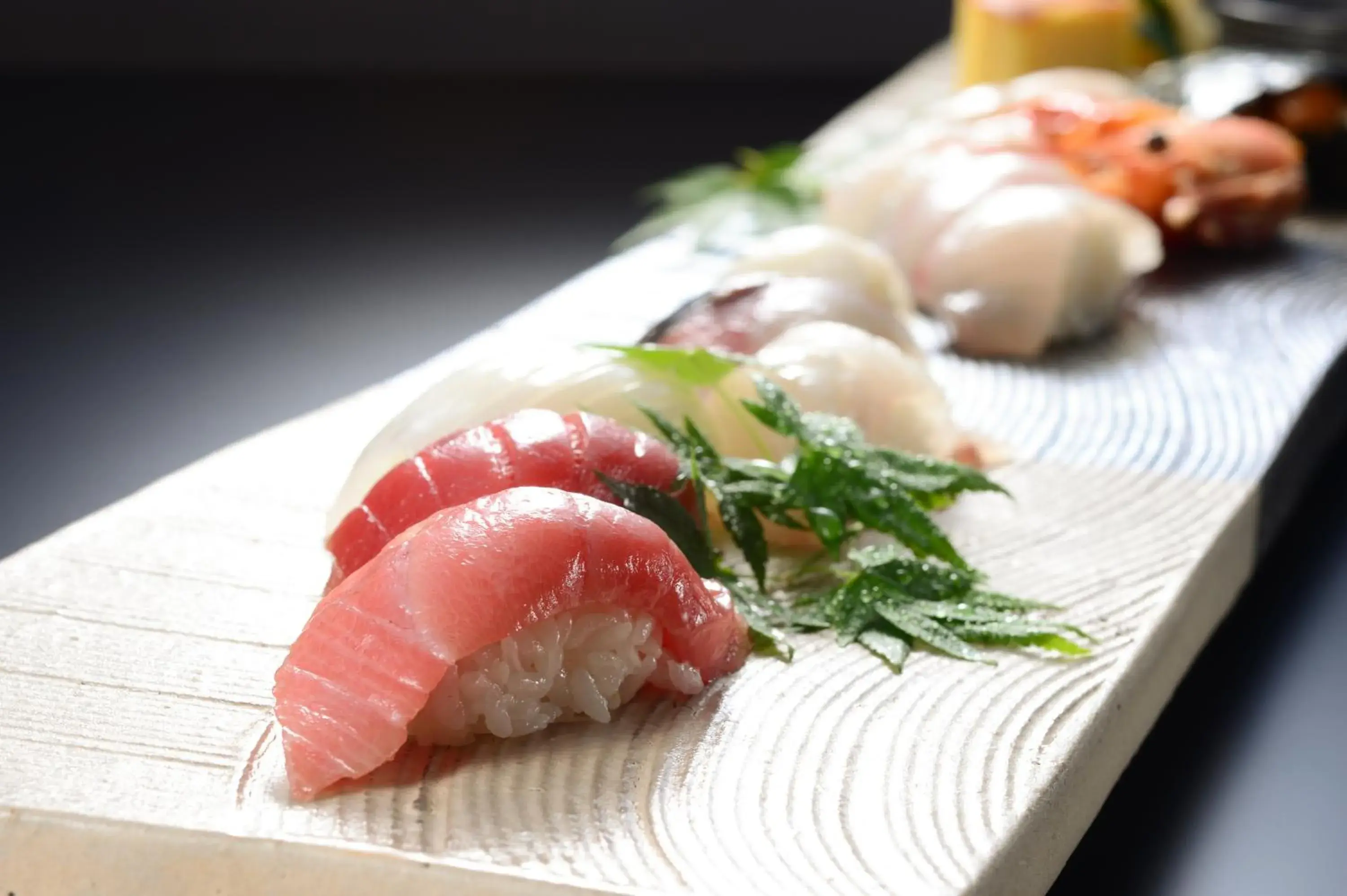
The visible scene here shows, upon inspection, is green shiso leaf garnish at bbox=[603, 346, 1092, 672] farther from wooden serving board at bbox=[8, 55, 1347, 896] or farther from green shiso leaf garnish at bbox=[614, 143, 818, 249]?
green shiso leaf garnish at bbox=[614, 143, 818, 249]

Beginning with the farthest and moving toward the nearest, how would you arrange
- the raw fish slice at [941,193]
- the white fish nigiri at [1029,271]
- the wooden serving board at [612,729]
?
the raw fish slice at [941,193] → the white fish nigiri at [1029,271] → the wooden serving board at [612,729]

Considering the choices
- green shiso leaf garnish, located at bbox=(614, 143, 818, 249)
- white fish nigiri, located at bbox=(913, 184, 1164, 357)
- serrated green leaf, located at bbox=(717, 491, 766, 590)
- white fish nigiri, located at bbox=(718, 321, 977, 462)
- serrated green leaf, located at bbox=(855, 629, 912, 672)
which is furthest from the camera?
green shiso leaf garnish, located at bbox=(614, 143, 818, 249)

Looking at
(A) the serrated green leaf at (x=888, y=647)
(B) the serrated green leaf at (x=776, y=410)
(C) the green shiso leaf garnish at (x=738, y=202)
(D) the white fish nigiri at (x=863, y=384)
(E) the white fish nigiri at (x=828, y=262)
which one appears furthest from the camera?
(C) the green shiso leaf garnish at (x=738, y=202)

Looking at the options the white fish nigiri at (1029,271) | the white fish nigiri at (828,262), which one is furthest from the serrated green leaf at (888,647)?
the white fish nigiri at (1029,271)

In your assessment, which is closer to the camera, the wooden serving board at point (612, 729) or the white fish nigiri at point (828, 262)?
the wooden serving board at point (612, 729)

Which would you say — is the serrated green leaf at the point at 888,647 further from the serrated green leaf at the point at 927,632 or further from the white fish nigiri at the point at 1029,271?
the white fish nigiri at the point at 1029,271

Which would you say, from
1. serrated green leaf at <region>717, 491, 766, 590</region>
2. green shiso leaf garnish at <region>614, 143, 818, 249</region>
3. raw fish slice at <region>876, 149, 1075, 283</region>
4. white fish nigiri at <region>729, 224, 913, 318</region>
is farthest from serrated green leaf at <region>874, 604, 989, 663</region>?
green shiso leaf garnish at <region>614, 143, 818, 249</region>
